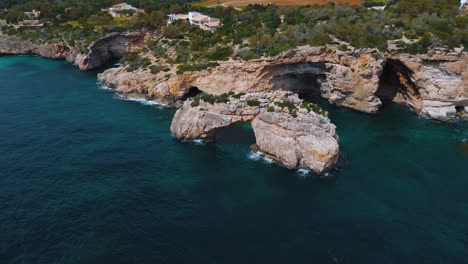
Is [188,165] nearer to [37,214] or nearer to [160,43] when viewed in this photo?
[37,214]

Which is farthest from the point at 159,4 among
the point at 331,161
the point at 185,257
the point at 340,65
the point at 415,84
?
the point at 185,257

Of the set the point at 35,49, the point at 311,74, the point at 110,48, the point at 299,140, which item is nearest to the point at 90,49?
the point at 110,48

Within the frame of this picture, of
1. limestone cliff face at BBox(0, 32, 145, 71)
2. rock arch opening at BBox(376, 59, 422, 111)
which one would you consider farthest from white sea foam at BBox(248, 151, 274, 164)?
limestone cliff face at BBox(0, 32, 145, 71)

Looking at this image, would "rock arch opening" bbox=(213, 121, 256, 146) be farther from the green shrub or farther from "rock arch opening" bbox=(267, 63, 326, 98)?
"rock arch opening" bbox=(267, 63, 326, 98)

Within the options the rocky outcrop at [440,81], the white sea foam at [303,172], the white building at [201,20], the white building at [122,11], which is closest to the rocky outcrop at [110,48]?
the white building at [201,20]

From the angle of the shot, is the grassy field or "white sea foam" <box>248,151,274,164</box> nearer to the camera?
"white sea foam" <box>248,151,274,164</box>

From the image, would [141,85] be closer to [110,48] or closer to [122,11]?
[110,48]

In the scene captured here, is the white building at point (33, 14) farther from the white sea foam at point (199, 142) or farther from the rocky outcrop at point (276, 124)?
the white sea foam at point (199, 142)
